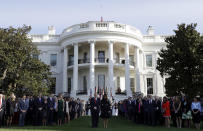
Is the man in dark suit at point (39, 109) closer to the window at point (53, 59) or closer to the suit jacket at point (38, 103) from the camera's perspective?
the suit jacket at point (38, 103)

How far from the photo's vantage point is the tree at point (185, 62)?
1986cm

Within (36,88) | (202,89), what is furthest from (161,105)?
(36,88)

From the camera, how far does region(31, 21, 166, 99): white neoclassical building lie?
30.4 metres

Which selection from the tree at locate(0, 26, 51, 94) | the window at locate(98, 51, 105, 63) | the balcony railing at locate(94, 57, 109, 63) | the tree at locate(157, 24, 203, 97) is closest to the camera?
the tree at locate(0, 26, 51, 94)

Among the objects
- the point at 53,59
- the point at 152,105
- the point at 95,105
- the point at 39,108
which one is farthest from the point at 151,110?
the point at 53,59

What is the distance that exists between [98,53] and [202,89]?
16799 millimetres

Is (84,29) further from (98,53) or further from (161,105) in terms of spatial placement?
(161,105)

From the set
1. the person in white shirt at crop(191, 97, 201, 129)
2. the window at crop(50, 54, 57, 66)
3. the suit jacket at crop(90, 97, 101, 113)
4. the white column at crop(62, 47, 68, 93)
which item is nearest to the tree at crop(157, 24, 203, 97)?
the person in white shirt at crop(191, 97, 201, 129)

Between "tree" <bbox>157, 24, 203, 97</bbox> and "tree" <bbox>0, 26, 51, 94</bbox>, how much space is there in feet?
35.7

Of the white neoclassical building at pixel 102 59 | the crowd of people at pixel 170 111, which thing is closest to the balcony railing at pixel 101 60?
the white neoclassical building at pixel 102 59

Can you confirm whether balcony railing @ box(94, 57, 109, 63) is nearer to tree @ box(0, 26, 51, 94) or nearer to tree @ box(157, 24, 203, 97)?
tree @ box(157, 24, 203, 97)

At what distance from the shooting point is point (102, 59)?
32.9 metres

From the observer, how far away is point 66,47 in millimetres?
32719

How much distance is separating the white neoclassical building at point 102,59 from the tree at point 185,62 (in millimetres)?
8950
